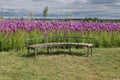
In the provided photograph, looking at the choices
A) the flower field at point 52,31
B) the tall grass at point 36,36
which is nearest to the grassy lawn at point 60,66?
the tall grass at point 36,36

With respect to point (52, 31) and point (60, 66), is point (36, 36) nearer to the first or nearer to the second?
point (52, 31)

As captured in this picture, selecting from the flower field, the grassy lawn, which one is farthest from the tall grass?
the grassy lawn

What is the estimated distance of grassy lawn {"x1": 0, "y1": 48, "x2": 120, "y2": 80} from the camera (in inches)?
371

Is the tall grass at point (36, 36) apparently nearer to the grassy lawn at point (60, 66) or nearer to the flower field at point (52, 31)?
the flower field at point (52, 31)

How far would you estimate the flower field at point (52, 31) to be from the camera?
14.2m

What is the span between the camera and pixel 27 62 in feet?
37.2

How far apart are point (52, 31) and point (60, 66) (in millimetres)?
5037

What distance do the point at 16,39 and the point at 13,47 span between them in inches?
13.1

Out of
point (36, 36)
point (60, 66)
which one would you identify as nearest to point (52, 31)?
point (36, 36)

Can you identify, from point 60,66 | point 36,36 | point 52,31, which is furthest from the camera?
point 52,31

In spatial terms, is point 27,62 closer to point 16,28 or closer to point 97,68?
point 97,68

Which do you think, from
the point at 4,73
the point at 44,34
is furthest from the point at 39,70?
the point at 44,34

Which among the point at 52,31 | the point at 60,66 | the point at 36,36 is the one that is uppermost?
the point at 52,31

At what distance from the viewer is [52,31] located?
51.5ft
